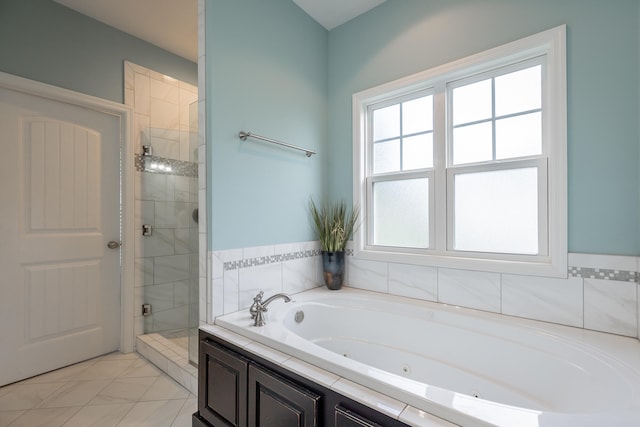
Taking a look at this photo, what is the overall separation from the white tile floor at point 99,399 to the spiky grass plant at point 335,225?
4.38ft

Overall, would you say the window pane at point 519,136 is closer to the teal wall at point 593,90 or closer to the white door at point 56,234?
the teal wall at point 593,90

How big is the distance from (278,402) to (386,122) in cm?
190

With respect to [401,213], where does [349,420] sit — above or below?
below

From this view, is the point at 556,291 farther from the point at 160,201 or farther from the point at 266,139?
the point at 160,201

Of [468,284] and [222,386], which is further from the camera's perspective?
[468,284]

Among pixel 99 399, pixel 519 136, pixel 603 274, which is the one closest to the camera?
pixel 603 274

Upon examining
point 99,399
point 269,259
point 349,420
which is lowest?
point 99,399

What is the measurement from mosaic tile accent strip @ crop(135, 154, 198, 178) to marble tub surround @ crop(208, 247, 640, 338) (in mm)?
1170

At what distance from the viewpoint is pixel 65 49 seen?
2090mm

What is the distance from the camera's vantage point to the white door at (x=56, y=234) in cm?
192

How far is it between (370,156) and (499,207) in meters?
0.95

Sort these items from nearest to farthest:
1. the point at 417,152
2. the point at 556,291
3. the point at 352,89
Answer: the point at 556,291, the point at 417,152, the point at 352,89

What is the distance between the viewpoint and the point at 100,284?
7.55ft

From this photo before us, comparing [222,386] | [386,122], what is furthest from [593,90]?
[222,386]
